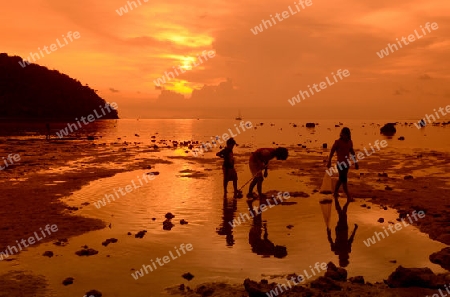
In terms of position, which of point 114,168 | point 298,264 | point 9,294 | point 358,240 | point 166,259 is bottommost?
point 358,240

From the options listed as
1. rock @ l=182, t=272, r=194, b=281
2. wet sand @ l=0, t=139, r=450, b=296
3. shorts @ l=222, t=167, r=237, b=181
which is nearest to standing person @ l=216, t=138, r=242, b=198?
shorts @ l=222, t=167, r=237, b=181

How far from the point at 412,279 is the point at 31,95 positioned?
189150 millimetres

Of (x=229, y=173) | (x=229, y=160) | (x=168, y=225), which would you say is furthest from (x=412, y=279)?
(x=229, y=173)

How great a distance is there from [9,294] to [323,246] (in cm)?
717

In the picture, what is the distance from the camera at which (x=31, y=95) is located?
169875 mm

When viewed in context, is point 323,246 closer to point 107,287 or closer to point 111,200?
point 107,287

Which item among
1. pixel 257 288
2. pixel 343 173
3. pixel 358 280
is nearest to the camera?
pixel 257 288

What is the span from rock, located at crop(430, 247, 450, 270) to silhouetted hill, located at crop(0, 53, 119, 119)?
6894 inches

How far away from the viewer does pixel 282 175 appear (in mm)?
22828

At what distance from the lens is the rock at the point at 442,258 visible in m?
8.22

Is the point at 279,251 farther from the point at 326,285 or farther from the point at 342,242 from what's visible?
the point at 326,285

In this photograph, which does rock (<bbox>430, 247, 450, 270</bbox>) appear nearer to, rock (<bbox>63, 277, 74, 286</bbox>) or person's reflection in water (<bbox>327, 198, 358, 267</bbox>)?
person's reflection in water (<bbox>327, 198, 358, 267</bbox>)

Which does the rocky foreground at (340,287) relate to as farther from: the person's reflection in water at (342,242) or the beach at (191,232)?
the person's reflection in water at (342,242)

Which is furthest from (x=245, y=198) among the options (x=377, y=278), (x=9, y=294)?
(x=9, y=294)
